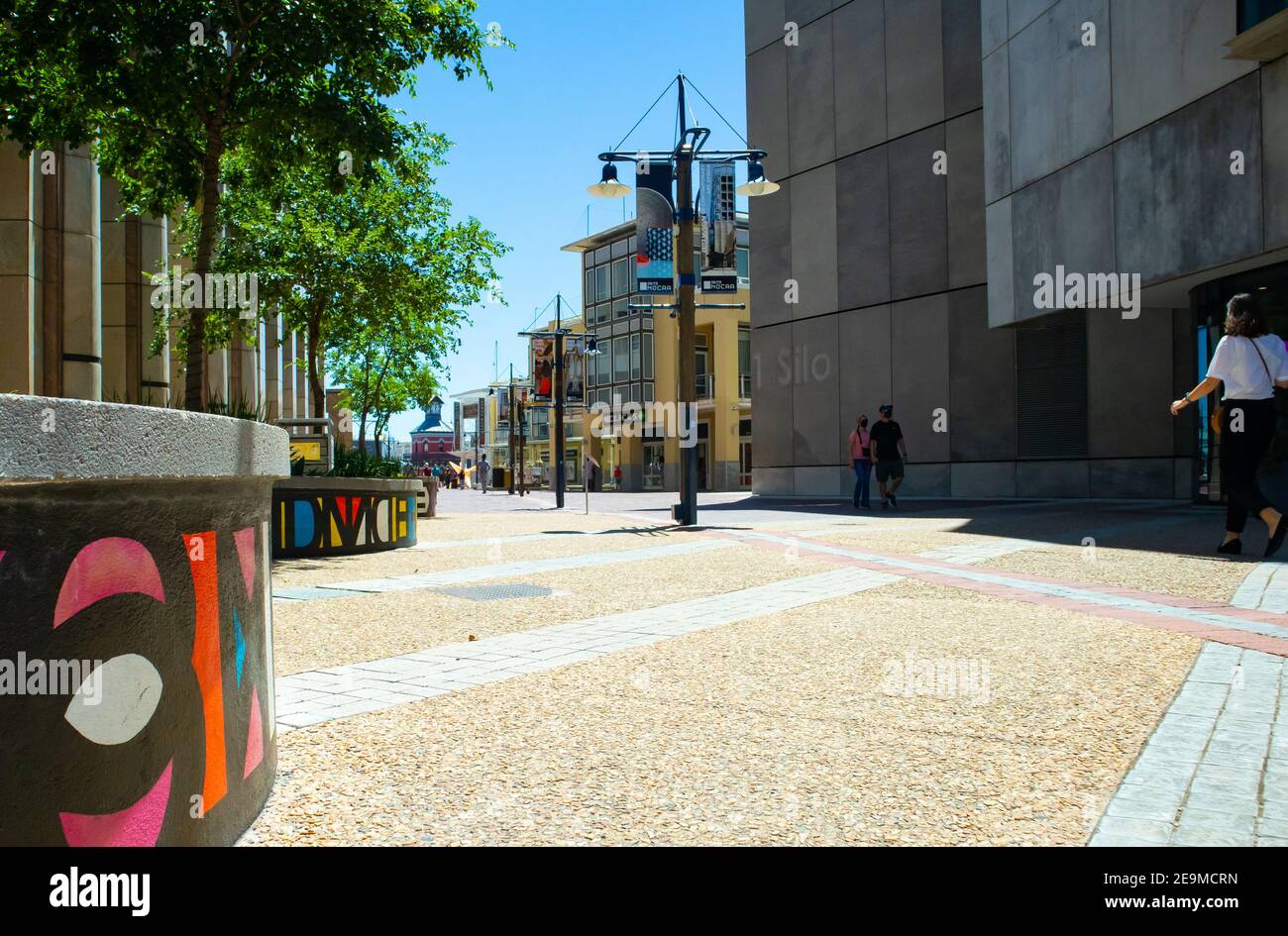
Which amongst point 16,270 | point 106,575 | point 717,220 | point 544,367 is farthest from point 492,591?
point 544,367

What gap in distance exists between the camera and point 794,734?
3895 mm

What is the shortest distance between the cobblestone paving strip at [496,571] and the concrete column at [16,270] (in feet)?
33.8

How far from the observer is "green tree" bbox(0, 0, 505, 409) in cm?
963

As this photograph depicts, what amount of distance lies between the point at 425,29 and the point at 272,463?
932 centimetres

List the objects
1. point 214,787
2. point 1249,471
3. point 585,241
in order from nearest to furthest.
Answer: point 214,787 → point 1249,471 → point 585,241

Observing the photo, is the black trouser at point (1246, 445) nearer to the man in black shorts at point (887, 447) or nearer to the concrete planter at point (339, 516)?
the concrete planter at point (339, 516)

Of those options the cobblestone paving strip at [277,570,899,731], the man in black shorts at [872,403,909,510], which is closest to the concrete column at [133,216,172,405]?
the man in black shorts at [872,403,909,510]

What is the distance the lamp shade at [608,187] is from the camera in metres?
16.2

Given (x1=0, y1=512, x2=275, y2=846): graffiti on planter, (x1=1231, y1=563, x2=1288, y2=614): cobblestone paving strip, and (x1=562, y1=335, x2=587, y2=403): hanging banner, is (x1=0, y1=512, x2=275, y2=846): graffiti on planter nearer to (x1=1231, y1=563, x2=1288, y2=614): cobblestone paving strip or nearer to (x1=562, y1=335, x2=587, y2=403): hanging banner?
(x1=1231, y1=563, x2=1288, y2=614): cobblestone paving strip

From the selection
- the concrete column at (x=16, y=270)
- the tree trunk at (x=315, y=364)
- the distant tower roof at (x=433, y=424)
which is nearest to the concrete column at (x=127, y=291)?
the tree trunk at (x=315, y=364)

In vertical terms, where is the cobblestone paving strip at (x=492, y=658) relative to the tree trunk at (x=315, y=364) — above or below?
below

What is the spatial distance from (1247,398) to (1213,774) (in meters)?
6.48
